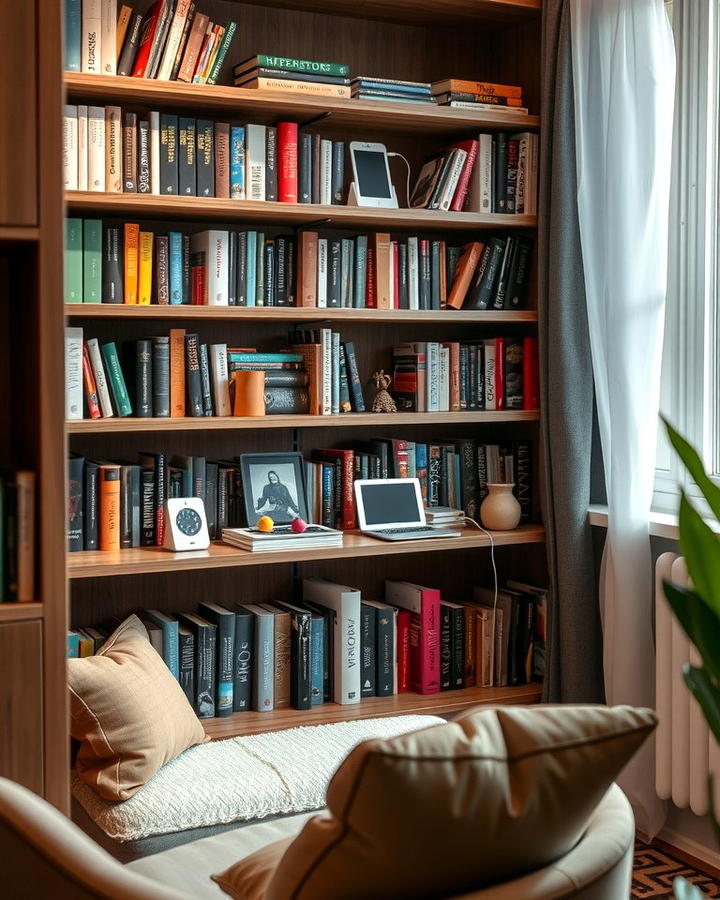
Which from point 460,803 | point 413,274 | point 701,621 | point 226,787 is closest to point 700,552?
point 701,621

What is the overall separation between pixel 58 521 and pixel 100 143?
1.29 m

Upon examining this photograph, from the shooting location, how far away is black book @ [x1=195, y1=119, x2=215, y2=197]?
10.2 feet

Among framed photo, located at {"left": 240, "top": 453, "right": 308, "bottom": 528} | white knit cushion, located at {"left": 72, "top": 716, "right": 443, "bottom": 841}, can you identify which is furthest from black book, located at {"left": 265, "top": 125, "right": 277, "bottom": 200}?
white knit cushion, located at {"left": 72, "top": 716, "right": 443, "bottom": 841}

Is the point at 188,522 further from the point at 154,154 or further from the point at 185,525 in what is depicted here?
the point at 154,154

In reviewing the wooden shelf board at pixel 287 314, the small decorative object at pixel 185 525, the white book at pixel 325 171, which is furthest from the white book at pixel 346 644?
the white book at pixel 325 171

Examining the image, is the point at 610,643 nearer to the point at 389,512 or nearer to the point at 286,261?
the point at 389,512

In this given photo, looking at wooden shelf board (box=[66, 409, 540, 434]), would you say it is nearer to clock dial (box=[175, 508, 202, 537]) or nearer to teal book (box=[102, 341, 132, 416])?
teal book (box=[102, 341, 132, 416])

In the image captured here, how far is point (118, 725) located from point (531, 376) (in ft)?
5.62

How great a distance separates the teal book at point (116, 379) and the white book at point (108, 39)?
0.71 metres

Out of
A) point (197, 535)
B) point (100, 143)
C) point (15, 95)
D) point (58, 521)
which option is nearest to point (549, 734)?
point (58, 521)

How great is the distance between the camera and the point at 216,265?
3178mm

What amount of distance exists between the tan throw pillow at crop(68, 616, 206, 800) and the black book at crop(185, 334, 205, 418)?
0.80 metres

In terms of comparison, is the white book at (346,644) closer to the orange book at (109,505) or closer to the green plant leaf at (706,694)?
the orange book at (109,505)

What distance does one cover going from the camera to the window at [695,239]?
10.2ft
